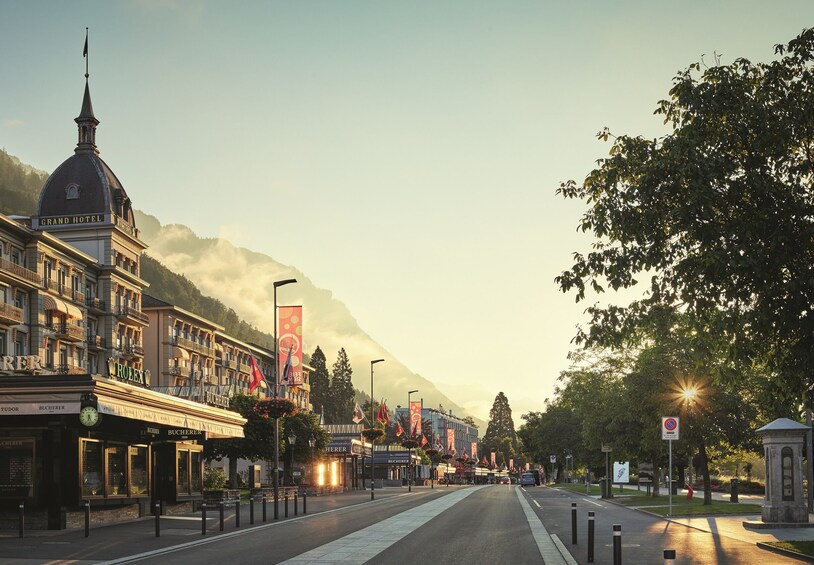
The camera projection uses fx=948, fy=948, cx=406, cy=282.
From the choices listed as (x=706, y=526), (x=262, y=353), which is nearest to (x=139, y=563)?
(x=706, y=526)

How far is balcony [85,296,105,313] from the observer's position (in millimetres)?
80188

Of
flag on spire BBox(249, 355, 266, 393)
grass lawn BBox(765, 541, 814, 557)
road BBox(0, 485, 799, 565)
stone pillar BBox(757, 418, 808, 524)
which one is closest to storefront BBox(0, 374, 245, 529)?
road BBox(0, 485, 799, 565)

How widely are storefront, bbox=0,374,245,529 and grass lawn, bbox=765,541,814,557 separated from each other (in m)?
19.3

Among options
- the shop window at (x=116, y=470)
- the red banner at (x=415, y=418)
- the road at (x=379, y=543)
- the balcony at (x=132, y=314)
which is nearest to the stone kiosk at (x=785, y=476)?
the road at (x=379, y=543)

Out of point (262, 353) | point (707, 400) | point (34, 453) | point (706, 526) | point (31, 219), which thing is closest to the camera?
point (706, 526)

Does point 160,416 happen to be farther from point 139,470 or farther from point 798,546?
point 798,546

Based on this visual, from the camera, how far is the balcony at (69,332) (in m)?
72.8

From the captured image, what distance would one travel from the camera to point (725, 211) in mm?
18375

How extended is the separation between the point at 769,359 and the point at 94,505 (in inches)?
921

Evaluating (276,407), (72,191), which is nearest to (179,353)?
(72,191)

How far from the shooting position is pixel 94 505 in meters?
33.2

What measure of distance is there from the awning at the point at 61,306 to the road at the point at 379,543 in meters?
39.0

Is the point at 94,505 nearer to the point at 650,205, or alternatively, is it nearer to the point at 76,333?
the point at 650,205

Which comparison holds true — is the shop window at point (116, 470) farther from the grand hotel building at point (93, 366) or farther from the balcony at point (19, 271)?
the balcony at point (19, 271)
